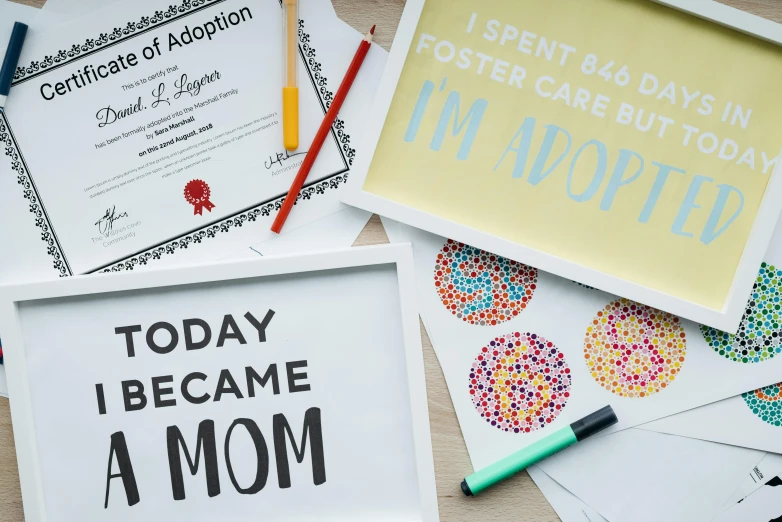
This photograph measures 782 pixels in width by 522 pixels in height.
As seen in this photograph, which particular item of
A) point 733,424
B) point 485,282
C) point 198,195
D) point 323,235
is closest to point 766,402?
point 733,424

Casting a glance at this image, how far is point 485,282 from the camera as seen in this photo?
22.2 inches

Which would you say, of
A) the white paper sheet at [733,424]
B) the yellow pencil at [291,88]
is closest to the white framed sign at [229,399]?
the yellow pencil at [291,88]

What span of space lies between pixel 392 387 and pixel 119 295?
0.26 metres

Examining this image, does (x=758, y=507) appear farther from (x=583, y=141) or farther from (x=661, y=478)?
(x=583, y=141)

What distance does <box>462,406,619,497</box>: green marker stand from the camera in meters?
0.55

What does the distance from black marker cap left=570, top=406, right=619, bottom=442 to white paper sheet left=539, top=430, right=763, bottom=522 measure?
0.9 inches

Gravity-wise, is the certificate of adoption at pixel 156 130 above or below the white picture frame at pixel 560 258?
above

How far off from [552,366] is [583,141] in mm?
207

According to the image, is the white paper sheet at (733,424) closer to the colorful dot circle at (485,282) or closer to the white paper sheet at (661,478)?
the white paper sheet at (661,478)

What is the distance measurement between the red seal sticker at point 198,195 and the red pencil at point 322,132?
0.22 feet

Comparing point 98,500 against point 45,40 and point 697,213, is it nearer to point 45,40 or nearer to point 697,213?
point 45,40

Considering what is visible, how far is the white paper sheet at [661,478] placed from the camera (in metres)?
0.56

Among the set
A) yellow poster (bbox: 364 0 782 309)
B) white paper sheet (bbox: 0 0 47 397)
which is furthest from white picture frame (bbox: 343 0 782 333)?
white paper sheet (bbox: 0 0 47 397)
